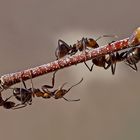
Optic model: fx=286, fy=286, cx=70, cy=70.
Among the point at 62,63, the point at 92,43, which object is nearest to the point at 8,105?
the point at 92,43

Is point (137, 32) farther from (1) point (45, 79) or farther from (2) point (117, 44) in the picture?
(1) point (45, 79)

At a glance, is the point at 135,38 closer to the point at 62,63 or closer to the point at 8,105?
the point at 62,63

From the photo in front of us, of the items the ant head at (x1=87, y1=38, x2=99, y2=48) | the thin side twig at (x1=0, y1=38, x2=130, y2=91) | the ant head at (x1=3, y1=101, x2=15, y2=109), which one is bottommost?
the ant head at (x1=3, y1=101, x2=15, y2=109)

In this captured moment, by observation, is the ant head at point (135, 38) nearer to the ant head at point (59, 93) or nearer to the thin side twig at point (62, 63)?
the thin side twig at point (62, 63)

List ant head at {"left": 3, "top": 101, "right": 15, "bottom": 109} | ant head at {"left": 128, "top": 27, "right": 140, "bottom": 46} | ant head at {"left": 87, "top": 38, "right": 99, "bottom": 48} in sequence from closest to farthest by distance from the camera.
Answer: ant head at {"left": 128, "top": 27, "right": 140, "bottom": 46}, ant head at {"left": 87, "top": 38, "right": 99, "bottom": 48}, ant head at {"left": 3, "top": 101, "right": 15, "bottom": 109}

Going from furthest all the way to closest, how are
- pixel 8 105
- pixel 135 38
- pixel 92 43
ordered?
pixel 8 105 → pixel 92 43 → pixel 135 38

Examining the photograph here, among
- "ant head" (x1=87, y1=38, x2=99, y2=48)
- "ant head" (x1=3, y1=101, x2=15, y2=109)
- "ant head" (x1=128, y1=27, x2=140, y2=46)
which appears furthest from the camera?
"ant head" (x1=3, y1=101, x2=15, y2=109)

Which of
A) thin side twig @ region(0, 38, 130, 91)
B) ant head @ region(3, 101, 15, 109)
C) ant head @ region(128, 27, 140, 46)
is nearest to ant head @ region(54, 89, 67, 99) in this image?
ant head @ region(3, 101, 15, 109)

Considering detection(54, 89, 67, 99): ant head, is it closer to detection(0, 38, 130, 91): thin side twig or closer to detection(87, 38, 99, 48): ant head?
detection(87, 38, 99, 48): ant head

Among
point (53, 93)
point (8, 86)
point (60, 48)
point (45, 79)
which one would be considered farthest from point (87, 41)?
point (45, 79)
